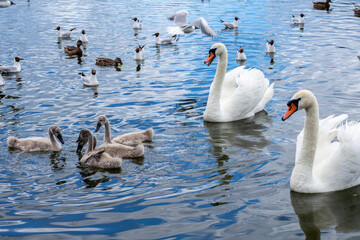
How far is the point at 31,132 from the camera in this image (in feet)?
37.0

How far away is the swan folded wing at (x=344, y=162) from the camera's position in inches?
297

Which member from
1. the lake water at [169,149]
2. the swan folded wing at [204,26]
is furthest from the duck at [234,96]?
the swan folded wing at [204,26]

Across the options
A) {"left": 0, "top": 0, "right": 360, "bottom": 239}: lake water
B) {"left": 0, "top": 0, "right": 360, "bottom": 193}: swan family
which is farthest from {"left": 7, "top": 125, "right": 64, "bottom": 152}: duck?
{"left": 0, "top": 0, "right": 360, "bottom": 239}: lake water

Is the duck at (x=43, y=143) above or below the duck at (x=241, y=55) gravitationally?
below

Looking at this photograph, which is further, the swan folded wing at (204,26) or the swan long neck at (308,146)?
the swan folded wing at (204,26)

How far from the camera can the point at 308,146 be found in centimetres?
781

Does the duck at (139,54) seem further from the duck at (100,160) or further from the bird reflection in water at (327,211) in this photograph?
the bird reflection in water at (327,211)

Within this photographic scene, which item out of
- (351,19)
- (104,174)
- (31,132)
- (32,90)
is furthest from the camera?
(351,19)

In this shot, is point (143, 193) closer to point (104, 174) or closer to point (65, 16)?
point (104, 174)

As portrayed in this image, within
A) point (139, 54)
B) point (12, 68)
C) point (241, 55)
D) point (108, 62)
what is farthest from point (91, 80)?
point (241, 55)

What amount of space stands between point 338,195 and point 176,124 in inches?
184

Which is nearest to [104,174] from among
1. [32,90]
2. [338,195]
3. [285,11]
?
[338,195]

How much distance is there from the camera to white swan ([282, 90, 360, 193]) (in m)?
7.59

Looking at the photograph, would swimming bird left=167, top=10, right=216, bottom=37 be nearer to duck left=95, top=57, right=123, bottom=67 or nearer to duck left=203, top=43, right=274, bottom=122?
duck left=95, top=57, right=123, bottom=67
